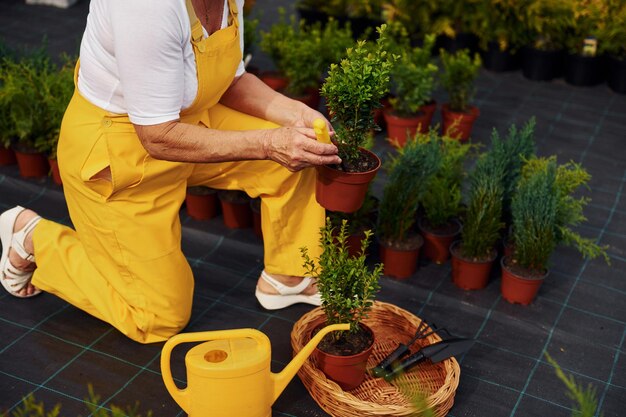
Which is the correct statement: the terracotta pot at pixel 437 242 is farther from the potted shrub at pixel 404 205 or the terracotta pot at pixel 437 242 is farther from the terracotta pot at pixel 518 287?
the terracotta pot at pixel 518 287

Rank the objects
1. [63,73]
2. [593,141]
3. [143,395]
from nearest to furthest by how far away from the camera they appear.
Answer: [143,395]
[63,73]
[593,141]

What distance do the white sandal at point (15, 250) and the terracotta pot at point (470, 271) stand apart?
1768mm

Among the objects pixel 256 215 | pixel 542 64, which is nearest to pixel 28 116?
pixel 256 215

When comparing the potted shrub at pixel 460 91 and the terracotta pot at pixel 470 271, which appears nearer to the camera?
the terracotta pot at pixel 470 271

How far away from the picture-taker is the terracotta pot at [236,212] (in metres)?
3.88

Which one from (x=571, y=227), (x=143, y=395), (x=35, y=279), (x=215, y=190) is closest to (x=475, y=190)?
(x=571, y=227)

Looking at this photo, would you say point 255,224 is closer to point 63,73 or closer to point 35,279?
point 35,279

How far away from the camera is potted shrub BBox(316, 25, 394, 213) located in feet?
9.27

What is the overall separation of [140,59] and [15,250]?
116 cm

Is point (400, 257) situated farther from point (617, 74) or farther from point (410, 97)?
point (617, 74)

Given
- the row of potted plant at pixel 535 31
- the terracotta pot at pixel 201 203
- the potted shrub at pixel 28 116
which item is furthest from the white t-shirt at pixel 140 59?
the row of potted plant at pixel 535 31

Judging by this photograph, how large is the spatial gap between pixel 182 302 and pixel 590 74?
3.63m

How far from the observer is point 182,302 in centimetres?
314

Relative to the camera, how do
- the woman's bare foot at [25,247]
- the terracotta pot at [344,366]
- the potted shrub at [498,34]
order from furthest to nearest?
the potted shrub at [498,34] < the woman's bare foot at [25,247] < the terracotta pot at [344,366]
